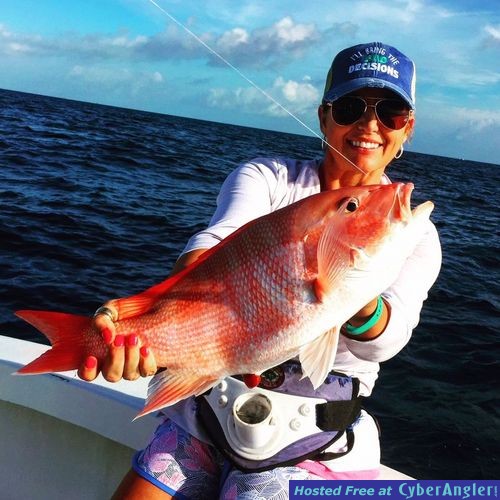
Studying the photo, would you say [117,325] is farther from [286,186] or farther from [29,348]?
[29,348]

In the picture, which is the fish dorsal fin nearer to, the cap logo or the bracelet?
the bracelet

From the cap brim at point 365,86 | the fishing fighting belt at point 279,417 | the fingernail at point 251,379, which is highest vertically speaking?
the cap brim at point 365,86

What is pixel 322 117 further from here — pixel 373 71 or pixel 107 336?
pixel 107 336

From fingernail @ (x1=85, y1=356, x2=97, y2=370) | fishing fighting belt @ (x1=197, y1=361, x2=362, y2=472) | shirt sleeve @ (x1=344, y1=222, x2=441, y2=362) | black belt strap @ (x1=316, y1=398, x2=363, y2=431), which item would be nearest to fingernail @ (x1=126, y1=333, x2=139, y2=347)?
fingernail @ (x1=85, y1=356, x2=97, y2=370)

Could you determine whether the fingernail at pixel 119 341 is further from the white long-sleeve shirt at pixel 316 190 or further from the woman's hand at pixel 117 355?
the white long-sleeve shirt at pixel 316 190

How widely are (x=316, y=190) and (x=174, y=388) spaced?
145cm

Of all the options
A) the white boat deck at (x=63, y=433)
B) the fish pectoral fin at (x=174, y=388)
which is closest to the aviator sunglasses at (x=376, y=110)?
the fish pectoral fin at (x=174, y=388)

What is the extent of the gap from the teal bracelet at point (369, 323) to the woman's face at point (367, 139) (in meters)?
0.94

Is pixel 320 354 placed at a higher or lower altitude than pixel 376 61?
lower

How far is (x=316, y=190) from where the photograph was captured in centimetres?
312

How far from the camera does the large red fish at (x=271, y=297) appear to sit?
195 centimetres

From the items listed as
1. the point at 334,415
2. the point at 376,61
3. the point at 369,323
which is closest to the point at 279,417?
the point at 334,415

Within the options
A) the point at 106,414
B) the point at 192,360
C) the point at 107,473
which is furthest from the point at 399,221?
the point at 107,473

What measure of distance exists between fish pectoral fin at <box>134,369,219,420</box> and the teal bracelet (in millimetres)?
566
